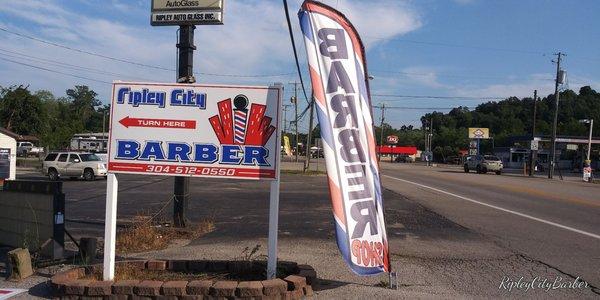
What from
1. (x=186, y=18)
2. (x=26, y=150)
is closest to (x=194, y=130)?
(x=186, y=18)

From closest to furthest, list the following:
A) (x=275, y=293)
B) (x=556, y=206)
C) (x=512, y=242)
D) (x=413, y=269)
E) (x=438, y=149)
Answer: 1. (x=275, y=293)
2. (x=413, y=269)
3. (x=512, y=242)
4. (x=556, y=206)
5. (x=438, y=149)

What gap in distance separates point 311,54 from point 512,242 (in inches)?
259

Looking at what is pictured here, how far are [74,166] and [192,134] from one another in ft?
93.7

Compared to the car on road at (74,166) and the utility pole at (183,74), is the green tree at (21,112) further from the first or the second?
the utility pole at (183,74)

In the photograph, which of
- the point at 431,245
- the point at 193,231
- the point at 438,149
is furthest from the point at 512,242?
the point at 438,149

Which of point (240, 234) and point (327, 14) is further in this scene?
point (240, 234)

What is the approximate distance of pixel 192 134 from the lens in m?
6.43

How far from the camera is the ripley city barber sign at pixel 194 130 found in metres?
6.34

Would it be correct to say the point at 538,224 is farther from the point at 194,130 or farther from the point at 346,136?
the point at 194,130

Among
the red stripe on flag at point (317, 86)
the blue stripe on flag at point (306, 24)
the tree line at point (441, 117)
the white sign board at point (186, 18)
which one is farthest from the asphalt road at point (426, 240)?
the tree line at point (441, 117)

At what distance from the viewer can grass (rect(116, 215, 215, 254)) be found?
8.91 meters

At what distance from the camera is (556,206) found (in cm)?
1873

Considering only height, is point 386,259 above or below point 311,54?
below

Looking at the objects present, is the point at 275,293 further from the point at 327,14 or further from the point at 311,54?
the point at 327,14
